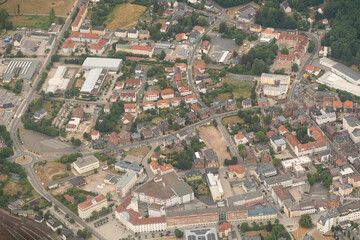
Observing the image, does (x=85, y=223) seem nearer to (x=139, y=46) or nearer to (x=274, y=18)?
(x=139, y=46)

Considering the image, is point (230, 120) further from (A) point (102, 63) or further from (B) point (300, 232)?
(A) point (102, 63)

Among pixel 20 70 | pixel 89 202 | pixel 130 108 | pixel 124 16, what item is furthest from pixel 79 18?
pixel 89 202

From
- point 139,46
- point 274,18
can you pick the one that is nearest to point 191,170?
point 139,46

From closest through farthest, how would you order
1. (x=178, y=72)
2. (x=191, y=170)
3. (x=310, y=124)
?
(x=191, y=170)
(x=310, y=124)
(x=178, y=72)

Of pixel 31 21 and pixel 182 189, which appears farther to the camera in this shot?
pixel 31 21

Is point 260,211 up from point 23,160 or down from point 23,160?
down

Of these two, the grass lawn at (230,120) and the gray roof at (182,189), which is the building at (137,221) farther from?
the grass lawn at (230,120)

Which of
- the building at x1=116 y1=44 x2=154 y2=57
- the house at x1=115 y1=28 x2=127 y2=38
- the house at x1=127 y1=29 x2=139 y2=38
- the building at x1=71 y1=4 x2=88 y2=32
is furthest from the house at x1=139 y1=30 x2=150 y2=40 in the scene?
Result: the building at x1=71 y1=4 x2=88 y2=32

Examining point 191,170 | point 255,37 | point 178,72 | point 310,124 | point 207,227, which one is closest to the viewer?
point 207,227
